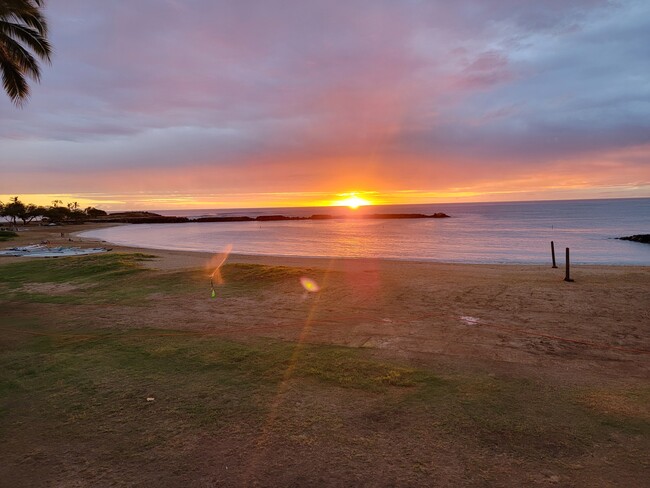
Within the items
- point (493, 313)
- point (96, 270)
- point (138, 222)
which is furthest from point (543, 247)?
point (138, 222)

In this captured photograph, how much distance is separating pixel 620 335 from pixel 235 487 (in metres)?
9.01

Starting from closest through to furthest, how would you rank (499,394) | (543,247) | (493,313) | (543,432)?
(543,432), (499,394), (493,313), (543,247)

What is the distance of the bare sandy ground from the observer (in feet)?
24.8

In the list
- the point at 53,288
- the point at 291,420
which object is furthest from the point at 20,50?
the point at 291,420

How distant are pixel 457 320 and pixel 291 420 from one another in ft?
21.2

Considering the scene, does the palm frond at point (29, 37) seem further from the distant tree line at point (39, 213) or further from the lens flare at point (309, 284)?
the distant tree line at point (39, 213)

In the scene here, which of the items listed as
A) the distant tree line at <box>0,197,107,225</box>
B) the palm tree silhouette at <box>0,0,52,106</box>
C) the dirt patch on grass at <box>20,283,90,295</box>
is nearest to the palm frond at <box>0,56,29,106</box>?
the palm tree silhouette at <box>0,0,52,106</box>

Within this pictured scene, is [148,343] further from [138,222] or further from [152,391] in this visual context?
[138,222]

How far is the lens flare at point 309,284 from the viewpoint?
1408 cm

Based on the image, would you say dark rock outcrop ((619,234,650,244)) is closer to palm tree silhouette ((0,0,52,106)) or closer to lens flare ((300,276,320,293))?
lens flare ((300,276,320,293))

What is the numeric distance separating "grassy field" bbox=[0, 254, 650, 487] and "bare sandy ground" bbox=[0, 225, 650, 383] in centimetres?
106

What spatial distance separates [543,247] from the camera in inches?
1604

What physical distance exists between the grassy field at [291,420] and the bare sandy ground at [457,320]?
1058 mm

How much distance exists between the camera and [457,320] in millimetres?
10305
